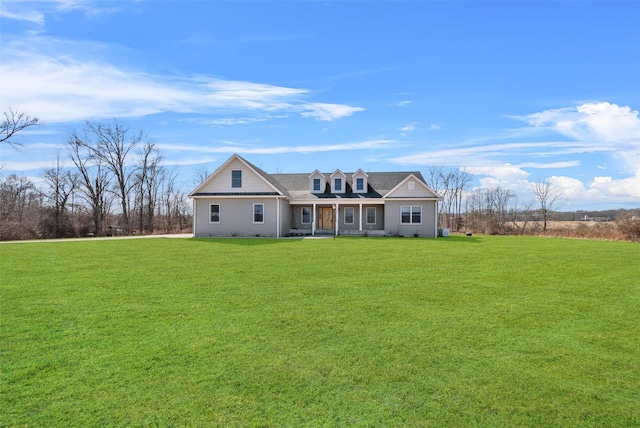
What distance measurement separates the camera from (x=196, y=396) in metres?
3.56

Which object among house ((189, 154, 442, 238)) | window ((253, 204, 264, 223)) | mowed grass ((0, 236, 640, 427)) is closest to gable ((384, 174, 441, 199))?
house ((189, 154, 442, 238))

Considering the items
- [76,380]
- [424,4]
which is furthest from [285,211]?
[76,380]

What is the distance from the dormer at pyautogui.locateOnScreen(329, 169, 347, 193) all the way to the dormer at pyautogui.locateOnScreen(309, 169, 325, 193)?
74cm

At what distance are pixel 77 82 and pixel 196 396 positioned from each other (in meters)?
15.3

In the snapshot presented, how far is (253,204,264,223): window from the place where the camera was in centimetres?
2527

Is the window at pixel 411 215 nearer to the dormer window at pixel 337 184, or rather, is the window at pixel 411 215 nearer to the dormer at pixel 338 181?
the dormer at pixel 338 181

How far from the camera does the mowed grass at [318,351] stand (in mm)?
3355

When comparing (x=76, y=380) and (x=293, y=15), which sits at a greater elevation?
(x=293, y=15)

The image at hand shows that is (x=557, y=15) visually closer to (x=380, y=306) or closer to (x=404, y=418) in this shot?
(x=380, y=306)

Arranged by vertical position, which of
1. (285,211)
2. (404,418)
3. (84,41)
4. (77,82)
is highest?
(84,41)

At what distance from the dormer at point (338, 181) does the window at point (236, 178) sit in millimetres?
6861

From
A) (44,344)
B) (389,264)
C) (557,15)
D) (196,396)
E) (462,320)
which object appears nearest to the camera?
(196,396)

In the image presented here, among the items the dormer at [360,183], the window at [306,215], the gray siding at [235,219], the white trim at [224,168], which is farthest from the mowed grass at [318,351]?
the dormer at [360,183]

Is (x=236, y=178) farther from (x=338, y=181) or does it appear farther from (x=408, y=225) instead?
(x=408, y=225)
